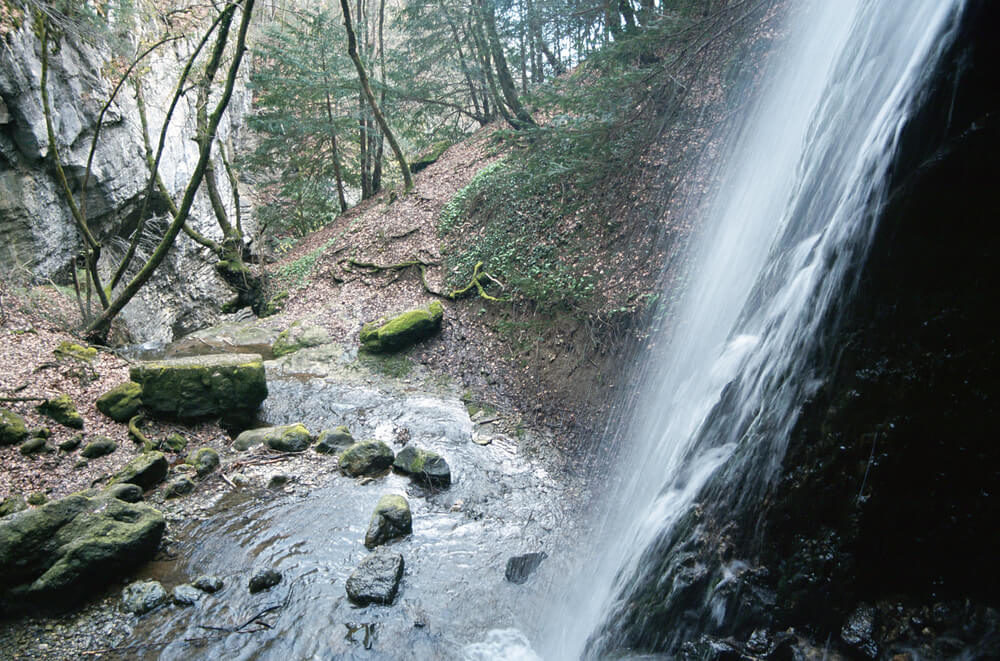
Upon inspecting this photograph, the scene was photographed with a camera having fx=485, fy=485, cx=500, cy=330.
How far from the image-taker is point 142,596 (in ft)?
13.5

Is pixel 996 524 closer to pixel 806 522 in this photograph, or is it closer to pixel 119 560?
pixel 806 522

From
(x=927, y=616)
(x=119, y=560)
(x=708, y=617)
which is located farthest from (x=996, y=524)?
(x=119, y=560)

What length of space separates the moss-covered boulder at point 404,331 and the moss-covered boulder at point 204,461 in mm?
3759

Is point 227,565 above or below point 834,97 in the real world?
below

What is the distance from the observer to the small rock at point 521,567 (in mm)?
4599

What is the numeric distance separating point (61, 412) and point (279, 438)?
8.62ft

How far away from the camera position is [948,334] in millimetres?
2039

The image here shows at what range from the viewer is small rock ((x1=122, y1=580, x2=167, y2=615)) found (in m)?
4.02

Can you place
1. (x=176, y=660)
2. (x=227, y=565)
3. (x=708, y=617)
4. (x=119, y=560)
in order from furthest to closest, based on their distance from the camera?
(x=227, y=565) → (x=119, y=560) → (x=176, y=660) → (x=708, y=617)

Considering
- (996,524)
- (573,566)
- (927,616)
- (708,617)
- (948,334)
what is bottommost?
(573,566)

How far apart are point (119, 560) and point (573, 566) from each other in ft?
13.4

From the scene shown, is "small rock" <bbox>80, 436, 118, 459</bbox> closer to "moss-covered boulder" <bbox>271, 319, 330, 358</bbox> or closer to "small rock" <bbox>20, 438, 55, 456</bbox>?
"small rock" <bbox>20, 438, 55, 456</bbox>

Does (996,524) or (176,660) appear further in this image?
(176,660)

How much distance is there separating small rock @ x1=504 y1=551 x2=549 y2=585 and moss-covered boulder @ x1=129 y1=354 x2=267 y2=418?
4772 mm
